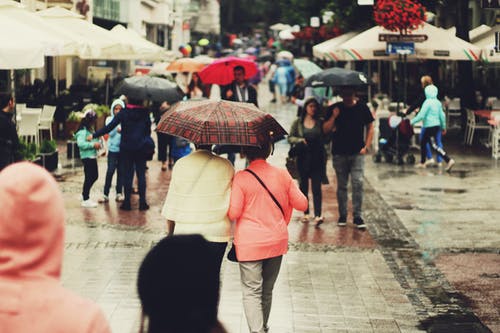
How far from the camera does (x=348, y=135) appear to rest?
12375 millimetres

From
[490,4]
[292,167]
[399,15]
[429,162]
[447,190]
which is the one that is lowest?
[447,190]

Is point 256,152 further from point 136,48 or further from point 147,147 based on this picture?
point 136,48

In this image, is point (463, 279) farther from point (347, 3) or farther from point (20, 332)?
point (347, 3)

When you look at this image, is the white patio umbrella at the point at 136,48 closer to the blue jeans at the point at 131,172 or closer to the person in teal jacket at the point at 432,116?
the person in teal jacket at the point at 432,116

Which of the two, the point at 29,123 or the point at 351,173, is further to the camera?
the point at 29,123

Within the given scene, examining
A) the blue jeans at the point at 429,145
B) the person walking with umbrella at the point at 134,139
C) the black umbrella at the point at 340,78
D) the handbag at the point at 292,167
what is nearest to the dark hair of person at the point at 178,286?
the handbag at the point at 292,167

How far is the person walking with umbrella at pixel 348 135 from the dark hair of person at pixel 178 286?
9307 millimetres


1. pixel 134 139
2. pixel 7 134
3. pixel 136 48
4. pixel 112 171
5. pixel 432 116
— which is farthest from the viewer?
pixel 136 48

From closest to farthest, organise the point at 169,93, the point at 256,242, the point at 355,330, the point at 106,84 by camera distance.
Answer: the point at 256,242 < the point at 355,330 < the point at 169,93 < the point at 106,84

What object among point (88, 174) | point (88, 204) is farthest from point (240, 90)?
point (88, 204)

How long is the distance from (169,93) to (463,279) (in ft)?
20.4

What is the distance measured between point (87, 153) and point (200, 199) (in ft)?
24.3

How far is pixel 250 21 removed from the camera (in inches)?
4218

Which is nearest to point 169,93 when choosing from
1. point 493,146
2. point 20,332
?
point 493,146
